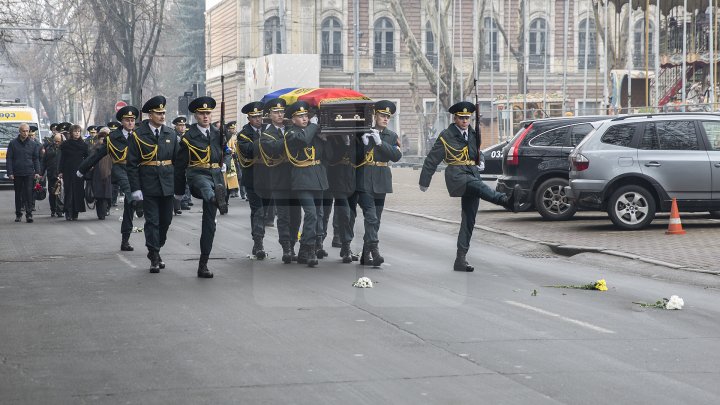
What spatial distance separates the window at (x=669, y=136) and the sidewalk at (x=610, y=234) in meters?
1.25

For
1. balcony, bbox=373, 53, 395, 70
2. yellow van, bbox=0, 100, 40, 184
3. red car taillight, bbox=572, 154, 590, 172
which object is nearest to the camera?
red car taillight, bbox=572, 154, 590, 172

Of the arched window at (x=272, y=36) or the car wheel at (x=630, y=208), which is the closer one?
the car wheel at (x=630, y=208)

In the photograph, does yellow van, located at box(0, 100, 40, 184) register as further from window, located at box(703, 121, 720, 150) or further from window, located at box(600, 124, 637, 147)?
window, located at box(703, 121, 720, 150)

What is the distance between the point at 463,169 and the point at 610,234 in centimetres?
518

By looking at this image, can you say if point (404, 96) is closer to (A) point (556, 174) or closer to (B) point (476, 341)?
(A) point (556, 174)

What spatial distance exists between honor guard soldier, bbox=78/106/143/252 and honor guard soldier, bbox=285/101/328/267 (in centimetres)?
301

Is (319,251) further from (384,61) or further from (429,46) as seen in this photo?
(384,61)

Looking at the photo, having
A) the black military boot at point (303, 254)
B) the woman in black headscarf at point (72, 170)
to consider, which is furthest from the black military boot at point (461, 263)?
the woman in black headscarf at point (72, 170)

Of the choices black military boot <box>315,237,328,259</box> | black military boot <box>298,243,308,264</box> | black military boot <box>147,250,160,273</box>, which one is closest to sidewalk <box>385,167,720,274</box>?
black military boot <box>315,237,328,259</box>

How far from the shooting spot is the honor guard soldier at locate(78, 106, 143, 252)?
53.8ft

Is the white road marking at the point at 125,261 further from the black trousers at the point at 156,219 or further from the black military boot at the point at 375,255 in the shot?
the black military boot at the point at 375,255

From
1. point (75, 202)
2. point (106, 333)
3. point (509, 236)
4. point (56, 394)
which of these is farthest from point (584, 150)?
point (56, 394)

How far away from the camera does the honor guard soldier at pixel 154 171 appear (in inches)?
533

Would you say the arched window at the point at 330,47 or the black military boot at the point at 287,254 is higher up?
the arched window at the point at 330,47
